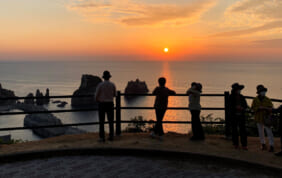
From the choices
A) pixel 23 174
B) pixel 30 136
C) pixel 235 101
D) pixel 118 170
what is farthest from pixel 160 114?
pixel 30 136

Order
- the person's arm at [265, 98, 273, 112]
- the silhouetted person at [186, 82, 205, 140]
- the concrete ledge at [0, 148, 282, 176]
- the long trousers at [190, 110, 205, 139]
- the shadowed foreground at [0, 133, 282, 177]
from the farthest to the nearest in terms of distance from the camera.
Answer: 1. the long trousers at [190, 110, 205, 139]
2. the silhouetted person at [186, 82, 205, 140]
3. the person's arm at [265, 98, 273, 112]
4. the concrete ledge at [0, 148, 282, 176]
5. the shadowed foreground at [0, 133, 282, 177]

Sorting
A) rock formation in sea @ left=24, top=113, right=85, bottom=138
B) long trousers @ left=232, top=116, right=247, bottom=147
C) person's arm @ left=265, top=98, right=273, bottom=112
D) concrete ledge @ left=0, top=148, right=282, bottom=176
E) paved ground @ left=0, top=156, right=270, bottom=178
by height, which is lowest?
rock formation in sea @ left=24, top=113, right=85, bottom=138

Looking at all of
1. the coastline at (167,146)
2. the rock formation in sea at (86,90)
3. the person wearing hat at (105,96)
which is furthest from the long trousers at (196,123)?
the rock formation in sea at (86,90)

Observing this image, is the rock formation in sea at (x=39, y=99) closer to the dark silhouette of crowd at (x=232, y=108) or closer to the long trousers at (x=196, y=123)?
the dark silhouette of crowd at (x=232, y=108)

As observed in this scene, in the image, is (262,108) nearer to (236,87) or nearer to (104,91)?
(236,87)

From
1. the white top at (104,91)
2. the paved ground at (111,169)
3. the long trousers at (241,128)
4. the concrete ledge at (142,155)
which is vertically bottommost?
the paved ground at (111,169)

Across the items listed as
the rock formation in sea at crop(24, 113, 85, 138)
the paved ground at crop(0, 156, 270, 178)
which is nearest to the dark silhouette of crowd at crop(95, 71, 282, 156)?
the paved ground at crop(0, 156, 270, 178)

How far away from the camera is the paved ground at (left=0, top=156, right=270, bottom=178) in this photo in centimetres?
510

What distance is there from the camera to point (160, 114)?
7625mm

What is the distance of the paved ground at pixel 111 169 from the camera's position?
16.7ft

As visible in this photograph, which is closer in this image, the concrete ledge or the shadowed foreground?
the shadowed foreground

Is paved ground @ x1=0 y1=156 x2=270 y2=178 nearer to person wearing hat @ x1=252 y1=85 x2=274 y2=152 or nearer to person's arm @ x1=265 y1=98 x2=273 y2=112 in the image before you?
person wearing hat @ x1=252 y1=85 x2=274 y2=152

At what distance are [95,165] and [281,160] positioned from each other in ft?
14.2

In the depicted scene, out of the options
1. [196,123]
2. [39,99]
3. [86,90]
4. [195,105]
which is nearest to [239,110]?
[195,105]
